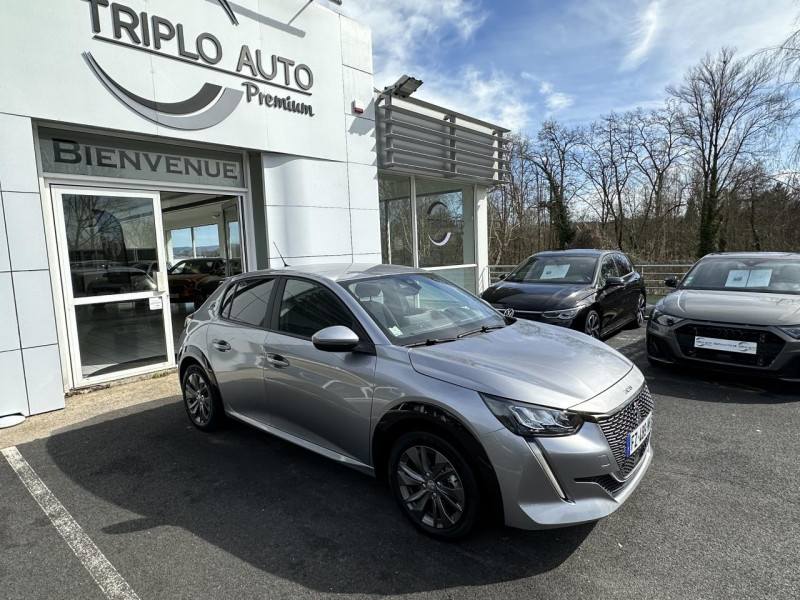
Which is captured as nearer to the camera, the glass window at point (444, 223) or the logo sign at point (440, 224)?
→ the glass window at point (444, 223)

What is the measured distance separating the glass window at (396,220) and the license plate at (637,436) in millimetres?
7162

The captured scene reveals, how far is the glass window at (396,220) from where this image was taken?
9695 mm

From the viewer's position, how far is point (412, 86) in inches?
347

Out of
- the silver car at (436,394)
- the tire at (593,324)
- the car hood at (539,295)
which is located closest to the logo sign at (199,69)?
the silver car at (436,394)

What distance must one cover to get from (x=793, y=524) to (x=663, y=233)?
28867 mm

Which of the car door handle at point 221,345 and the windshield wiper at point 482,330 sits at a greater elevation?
the windshield wiper at point 482,330

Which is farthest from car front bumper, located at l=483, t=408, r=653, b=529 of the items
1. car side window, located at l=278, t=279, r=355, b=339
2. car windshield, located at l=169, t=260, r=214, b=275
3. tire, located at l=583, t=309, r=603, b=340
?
car windshield, located at l=169, t=260, r=214, b=275

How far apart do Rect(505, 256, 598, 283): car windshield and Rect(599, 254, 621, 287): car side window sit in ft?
0.53

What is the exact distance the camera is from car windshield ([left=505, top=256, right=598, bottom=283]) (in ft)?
24.8

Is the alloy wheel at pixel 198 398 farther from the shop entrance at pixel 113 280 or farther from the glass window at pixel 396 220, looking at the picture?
the glass window at pixel 396 220

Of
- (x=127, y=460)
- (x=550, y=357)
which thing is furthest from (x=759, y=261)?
(x=127, y=460)

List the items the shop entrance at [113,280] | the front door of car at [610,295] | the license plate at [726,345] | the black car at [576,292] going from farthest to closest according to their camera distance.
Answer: the front door of car at [610,295] < the black car at [576,292] < the shop entrance at [113,280] < the license plate at [726,345]

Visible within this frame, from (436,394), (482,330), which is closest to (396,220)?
(482,330)

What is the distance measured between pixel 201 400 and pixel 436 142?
299 inches
